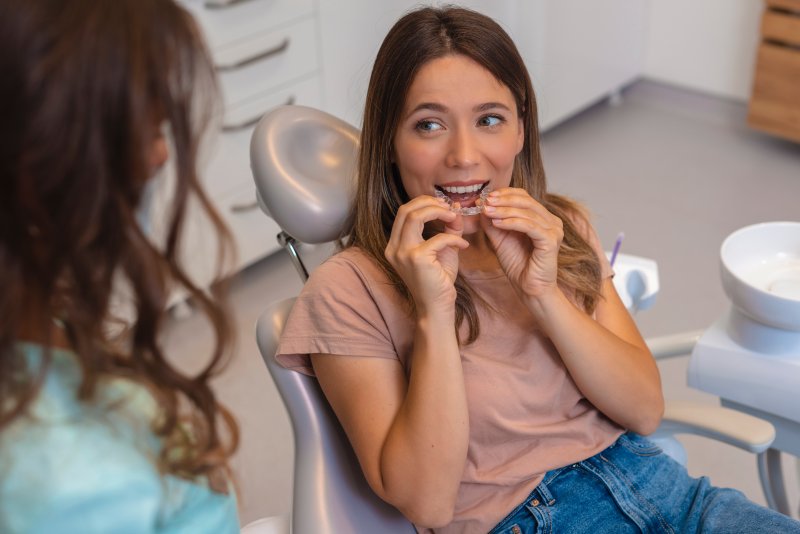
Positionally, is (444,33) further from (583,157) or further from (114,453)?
(583,157)

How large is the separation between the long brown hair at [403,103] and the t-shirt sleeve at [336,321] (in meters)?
0.05

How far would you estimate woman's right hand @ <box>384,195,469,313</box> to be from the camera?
1.17 meters

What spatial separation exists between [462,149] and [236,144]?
144 centimetres

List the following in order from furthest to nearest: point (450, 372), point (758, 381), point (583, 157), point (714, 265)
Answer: point (583, 157) → point (714, 265) → point (758, 381) → point (450, 372)

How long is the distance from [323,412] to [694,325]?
5.16 feet

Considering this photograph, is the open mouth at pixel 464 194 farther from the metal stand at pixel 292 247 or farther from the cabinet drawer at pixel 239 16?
the cabinet drawer at pixel 239 16

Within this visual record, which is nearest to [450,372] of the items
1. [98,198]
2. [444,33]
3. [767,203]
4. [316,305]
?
[316,305]

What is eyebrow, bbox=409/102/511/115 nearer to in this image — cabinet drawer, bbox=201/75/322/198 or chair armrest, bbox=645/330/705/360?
chair armrest, bbox=645/330/705/360

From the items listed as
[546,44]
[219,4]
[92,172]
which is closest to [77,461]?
[92,172]

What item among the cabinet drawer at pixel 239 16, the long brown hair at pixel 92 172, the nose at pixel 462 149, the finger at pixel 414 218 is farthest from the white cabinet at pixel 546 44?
the long brown hair at pixel 92 172

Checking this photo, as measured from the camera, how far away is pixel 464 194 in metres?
1.29

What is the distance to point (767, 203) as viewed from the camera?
3.11 metres

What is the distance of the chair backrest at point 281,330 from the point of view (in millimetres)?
1270

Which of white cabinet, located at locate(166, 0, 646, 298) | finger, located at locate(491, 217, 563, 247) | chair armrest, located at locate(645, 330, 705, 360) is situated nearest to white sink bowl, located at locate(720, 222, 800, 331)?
chair armrest, located at locate(645, 330, 705, 360)
